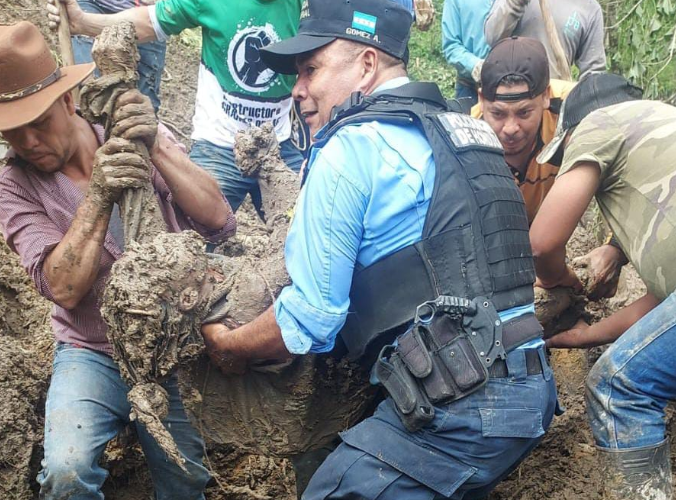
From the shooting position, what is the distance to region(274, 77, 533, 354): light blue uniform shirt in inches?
90.4

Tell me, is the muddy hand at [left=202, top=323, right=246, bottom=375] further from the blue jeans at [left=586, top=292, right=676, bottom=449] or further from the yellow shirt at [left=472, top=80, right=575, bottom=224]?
the yellow shirt at [left=472, top=80, right=575, bottom=224]

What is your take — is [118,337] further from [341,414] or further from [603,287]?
[603,287]

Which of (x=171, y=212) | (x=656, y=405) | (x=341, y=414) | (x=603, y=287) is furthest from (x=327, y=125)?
(x=603, y=287)

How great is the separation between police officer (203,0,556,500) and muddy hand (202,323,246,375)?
33 centimetres

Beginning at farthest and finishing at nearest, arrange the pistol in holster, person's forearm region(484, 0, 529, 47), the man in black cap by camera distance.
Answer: person's forearm region(484, 0, 529, 47)
the man in black cap
the pistol in holster

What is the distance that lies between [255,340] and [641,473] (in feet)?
4.73

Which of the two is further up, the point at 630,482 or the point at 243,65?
the point at 243,65

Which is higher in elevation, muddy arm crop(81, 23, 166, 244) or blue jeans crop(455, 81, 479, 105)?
muddy arm crop(81, 23, 166, 244)

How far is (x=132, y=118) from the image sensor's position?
108 inches

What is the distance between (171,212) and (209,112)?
1.49 meters

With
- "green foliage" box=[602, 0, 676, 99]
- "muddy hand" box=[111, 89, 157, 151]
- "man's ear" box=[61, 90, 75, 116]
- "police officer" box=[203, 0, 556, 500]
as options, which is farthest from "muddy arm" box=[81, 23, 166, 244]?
"green foliage" box=[602, 0, 676, 99]

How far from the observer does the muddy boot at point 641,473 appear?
Answer: 2.72 meters

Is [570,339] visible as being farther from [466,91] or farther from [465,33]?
[465,33]

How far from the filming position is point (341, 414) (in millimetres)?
3121
